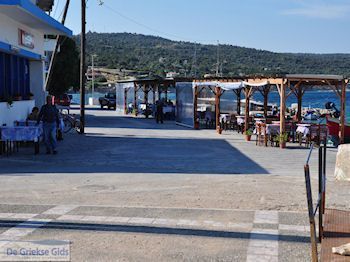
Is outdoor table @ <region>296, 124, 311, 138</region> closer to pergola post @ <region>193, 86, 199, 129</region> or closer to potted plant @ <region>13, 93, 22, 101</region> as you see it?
pergola post @ <region>193, 86, 199, 129</region>

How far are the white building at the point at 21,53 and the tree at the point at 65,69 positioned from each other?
26.0m

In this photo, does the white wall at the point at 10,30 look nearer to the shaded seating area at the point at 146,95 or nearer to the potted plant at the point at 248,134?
the potted plant at the point at 248,134

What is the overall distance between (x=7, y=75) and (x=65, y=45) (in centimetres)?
3212

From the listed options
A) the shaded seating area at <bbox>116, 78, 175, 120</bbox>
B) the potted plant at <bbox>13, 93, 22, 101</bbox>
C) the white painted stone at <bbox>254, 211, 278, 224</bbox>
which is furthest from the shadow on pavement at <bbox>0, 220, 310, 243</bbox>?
the shaded seating area at <bbox>116, 78, 175, 120</bbox>

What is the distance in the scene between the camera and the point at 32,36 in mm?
22734

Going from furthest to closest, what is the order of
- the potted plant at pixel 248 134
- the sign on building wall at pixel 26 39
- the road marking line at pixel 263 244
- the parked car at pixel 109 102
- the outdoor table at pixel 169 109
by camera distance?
the parked car at pixel 109 102
the outdoor table at pixel 169 109
the potted plant at pixel 248 134
the sign on building wall at pixel 26 39
the road marking line at pixel 263 244

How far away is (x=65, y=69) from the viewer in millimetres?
51250

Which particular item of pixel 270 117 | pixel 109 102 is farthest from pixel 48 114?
pixel 109 102

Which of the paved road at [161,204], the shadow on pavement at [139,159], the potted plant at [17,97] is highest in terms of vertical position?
the potted plant at [17,97]

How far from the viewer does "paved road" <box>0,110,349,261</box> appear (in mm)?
6430

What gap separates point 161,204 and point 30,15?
1155 cm

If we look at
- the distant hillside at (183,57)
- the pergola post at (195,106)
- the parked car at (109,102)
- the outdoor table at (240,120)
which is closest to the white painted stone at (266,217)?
the outdoor table at (240,120)

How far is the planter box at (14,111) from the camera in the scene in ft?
58.1

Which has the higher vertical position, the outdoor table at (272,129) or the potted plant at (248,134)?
the outdoor table at (272,129)
